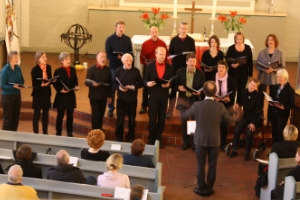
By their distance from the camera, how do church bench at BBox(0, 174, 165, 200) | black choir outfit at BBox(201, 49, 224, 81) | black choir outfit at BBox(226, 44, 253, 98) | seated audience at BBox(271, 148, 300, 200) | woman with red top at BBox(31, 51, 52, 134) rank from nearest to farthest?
1. church bench at BBox(0, 174, 165, 200)
2. seated audience at BBox(271, 148, 300, 200)
3. woman with red top at BBox(31, 51, 52, 134)
4. black choir outfit at BBox(201, 49, 224, 81)
5. black choir outfit at BBox(226, 44, 253, 98)

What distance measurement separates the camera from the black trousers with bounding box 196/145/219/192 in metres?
6.99

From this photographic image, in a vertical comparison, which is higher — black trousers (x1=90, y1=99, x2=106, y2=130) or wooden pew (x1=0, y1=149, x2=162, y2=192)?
black trousers (x1=90, y1=99, x2=106, y2=130)

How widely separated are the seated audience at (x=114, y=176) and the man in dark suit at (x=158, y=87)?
8.88ft

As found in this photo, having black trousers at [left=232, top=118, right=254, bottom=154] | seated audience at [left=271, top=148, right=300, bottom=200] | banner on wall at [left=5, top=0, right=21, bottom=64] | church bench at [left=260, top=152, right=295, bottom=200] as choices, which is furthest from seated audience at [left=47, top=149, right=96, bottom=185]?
banner on wall at [left=5, top=0, right=21, bottom=64]

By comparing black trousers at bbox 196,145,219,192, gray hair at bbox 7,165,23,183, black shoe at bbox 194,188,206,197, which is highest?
gray hair at bbox 7,165,23,183

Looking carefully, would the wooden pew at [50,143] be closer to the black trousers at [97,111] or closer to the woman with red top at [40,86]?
the woman with red top at [40,86]

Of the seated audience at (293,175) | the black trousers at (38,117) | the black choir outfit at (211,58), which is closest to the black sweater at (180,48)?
the black choir outfit at (211,58)

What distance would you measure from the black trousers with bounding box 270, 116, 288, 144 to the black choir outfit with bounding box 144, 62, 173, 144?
5.30ft

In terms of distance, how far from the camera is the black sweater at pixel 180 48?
9008 millimetres

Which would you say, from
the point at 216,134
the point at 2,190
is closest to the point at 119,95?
the point at 216,134

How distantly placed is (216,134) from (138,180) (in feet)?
4.18

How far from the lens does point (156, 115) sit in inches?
335

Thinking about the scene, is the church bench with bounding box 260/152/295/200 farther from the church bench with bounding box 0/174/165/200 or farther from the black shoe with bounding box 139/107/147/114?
the black shoe with bounding box 139/107/147/114

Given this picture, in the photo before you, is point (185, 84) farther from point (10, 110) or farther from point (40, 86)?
point (10, 110)
